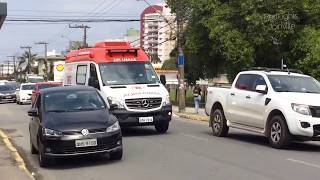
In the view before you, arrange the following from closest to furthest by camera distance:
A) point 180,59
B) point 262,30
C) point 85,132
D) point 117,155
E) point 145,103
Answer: point 85,132
point 117,155
point 145,103
point 262,30
point 180,59

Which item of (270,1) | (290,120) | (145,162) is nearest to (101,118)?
(145,162)

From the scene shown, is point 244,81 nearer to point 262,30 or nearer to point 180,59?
point 262,30

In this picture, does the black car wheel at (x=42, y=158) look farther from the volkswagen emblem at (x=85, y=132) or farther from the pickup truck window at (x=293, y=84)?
the pickup truck window at (x=293, y=84)

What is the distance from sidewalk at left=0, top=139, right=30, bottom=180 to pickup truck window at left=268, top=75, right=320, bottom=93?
20.9 feet

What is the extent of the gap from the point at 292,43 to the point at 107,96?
58.3 feet

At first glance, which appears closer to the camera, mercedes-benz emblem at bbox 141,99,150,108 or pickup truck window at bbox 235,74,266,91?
pickup truck window at bbox 235,74,266,91

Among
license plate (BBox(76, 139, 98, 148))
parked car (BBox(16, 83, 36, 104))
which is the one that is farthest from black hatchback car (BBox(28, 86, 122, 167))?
parked car (BBox(16, 83, 36, 104))

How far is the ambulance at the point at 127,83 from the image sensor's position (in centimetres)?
1659

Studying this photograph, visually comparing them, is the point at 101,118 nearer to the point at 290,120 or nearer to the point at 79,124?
the point at 79,124

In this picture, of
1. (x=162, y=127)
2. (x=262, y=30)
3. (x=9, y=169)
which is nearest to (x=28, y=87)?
(x=262, y=30)

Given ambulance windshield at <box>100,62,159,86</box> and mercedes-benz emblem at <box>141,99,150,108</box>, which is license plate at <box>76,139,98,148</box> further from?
ambulance windshield at <box>100,62,159,86</box>

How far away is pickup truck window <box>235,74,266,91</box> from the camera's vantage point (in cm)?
1495

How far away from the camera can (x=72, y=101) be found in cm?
1223

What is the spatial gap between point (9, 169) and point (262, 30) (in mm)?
22084
